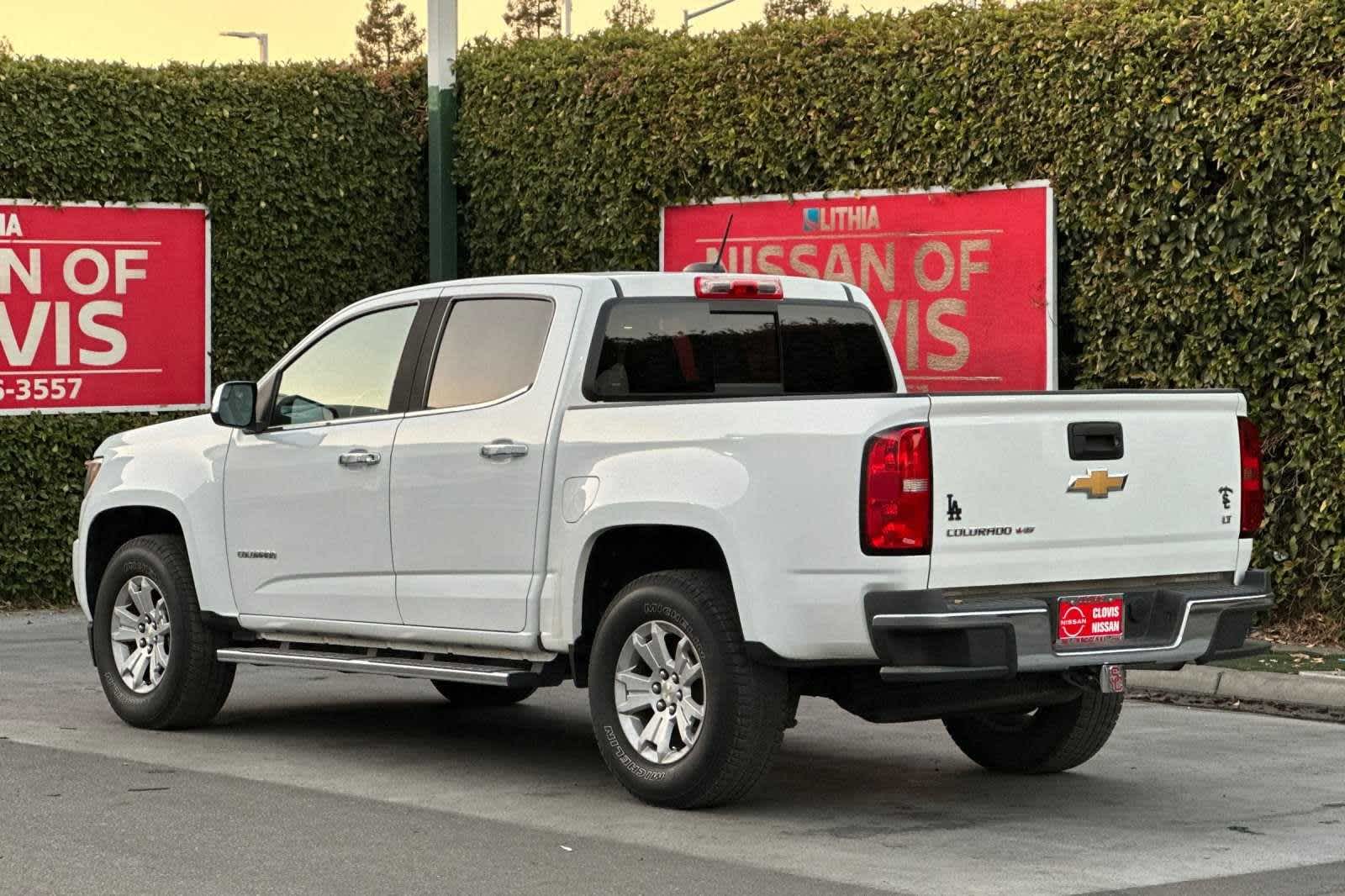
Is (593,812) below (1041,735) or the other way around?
below

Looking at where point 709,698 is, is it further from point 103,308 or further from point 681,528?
point 103,308

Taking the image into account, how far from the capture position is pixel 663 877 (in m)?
7.04

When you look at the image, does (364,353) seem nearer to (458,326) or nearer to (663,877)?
(458,326)

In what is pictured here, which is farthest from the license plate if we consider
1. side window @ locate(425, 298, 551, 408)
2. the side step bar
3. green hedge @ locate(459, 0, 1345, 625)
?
green hedge @ locate(459, 0, 1345, 625)

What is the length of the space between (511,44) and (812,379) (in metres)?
9.08

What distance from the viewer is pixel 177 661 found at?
10156 mm

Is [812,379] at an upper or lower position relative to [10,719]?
upper

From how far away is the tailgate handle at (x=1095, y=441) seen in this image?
25.7ft

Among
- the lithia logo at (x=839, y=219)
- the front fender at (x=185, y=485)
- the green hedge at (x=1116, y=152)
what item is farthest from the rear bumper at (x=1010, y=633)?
the lithia logo at (x=839, y=219)

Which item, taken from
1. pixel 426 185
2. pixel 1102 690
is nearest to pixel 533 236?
pixel 426 185

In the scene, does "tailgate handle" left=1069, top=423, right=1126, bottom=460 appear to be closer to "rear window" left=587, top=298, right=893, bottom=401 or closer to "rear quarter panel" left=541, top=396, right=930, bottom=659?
"rear quarter panel" left=541, top=396, right=930, bottom=659

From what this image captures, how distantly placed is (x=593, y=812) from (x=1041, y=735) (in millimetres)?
2005

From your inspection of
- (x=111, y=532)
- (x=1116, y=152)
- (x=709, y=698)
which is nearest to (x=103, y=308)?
(x=111, y=532)

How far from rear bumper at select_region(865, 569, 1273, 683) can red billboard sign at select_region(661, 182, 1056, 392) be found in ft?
21.0
